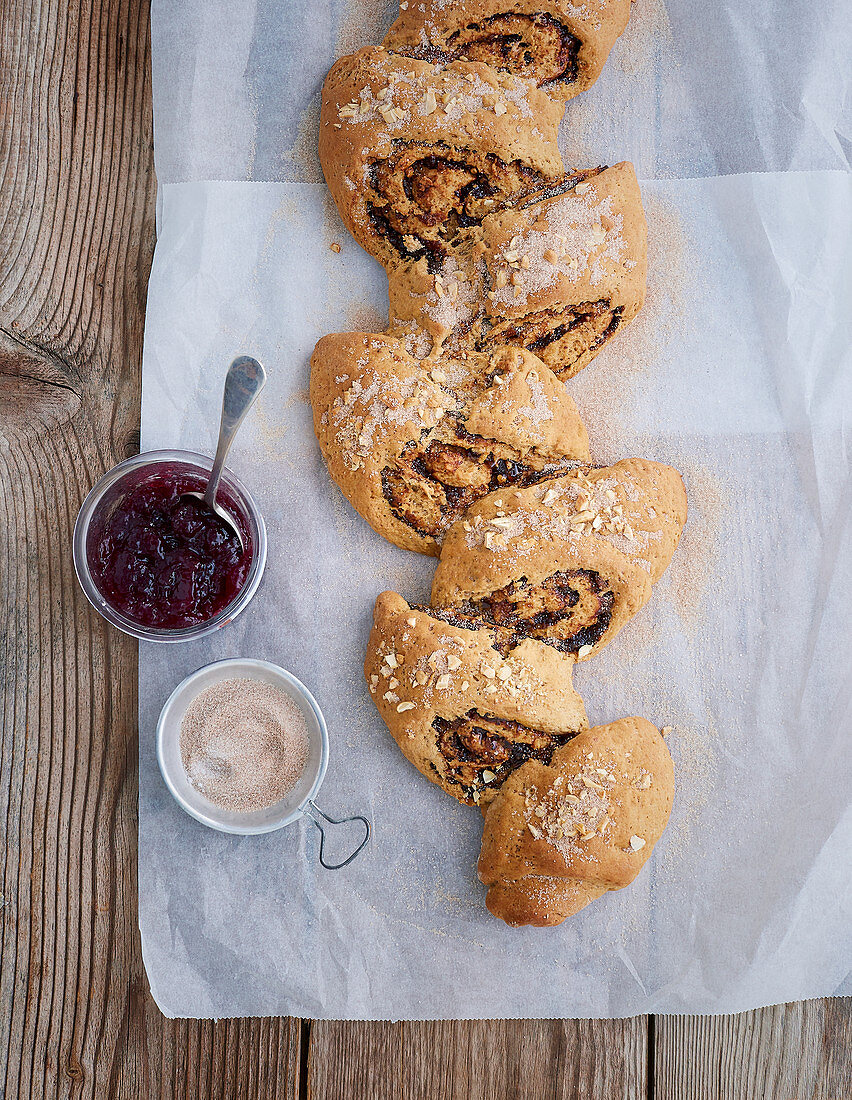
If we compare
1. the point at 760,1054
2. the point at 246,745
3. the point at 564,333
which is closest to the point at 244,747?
the point at 246,745

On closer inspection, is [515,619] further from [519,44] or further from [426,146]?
[519,44]

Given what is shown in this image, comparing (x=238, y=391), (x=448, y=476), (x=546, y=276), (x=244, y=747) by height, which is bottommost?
(x=244, y=747)

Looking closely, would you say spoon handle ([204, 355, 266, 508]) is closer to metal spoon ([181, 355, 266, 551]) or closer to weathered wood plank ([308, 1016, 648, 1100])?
metal spoon ([181, 355, 266, 551])

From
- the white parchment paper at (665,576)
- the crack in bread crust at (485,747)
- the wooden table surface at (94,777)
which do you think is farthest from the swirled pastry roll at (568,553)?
the wooden table surface at (94,777)

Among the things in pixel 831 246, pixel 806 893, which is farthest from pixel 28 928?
pixel 831 246

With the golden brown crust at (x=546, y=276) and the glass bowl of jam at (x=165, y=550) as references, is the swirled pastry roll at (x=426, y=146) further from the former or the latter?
the glass bowl of jam at (x=165, y=550)

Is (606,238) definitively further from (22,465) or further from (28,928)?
(28,928)

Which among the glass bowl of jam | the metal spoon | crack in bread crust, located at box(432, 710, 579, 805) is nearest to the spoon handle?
the metal spoon

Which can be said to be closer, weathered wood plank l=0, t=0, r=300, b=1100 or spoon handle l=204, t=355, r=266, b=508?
spoon handle l=204, t=355, r=266, b=508
